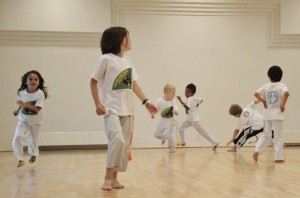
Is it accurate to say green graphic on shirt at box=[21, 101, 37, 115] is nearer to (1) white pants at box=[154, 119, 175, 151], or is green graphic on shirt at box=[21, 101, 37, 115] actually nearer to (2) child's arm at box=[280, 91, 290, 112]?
(1) white pants at box=[154, 119, 175, 151]

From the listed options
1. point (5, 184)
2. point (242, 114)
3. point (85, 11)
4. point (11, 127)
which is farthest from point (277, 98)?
Answer: point (11, 127)

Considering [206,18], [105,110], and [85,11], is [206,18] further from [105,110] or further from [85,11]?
[105,110]

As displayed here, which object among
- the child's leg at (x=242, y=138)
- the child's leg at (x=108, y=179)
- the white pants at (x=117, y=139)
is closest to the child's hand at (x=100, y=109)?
the white pants at (x=117, y=139)

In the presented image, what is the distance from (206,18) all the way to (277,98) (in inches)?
201

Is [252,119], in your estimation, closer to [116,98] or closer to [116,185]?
[116,185]

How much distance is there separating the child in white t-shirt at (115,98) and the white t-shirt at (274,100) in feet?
10.4

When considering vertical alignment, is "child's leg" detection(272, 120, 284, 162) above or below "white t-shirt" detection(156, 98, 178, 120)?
below

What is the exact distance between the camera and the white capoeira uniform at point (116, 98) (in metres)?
4.05

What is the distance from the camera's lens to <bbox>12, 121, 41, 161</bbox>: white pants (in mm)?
6527

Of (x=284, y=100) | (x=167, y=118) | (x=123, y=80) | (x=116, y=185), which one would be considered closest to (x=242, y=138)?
(x=167, y=118)

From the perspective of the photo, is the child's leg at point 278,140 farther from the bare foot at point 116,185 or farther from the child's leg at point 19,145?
the child's leg at point 19,145

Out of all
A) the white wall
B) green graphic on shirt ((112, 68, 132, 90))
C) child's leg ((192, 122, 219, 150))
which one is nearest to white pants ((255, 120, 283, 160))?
child's leg ((192, 122, 219, 150))

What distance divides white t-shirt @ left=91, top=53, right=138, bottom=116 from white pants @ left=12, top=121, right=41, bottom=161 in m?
2.75

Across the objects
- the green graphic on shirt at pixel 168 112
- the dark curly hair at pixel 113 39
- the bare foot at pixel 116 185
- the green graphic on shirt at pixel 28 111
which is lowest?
the bare foot at pixel 116 185
